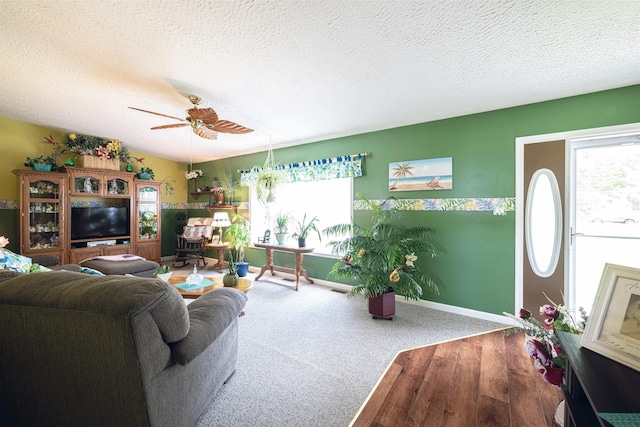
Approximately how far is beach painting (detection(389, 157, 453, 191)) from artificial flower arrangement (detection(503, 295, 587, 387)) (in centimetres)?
199

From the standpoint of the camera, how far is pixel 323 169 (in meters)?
4.13

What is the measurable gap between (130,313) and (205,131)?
2.42 meters

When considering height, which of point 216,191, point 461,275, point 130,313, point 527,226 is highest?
point 216,191

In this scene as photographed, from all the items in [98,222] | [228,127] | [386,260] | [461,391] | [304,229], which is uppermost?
[228,127]

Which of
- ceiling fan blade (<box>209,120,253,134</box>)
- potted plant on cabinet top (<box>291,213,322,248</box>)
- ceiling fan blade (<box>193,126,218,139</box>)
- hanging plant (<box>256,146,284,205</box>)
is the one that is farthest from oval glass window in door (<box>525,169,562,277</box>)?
ceiling fan blade (<box>193,126,218,139</box>)

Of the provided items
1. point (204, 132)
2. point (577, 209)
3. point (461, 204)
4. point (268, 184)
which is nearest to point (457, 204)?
point (461, 204)

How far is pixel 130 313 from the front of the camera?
3.26 feet

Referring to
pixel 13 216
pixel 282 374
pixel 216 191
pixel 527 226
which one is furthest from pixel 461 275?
pixel 13 216

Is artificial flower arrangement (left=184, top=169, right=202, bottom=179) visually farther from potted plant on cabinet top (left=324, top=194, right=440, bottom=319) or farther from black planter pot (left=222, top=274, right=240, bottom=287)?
potted plant on cabinet top (left=324, top=194, right=440, bottom=319)

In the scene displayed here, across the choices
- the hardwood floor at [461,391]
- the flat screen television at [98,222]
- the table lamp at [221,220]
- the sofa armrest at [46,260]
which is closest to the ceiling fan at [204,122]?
the sofa armrest at [46,260]

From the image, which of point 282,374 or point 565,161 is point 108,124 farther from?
point 565,161

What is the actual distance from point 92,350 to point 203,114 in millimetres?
2047

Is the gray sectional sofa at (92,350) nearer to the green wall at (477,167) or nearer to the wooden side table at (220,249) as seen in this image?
the green wall at (477,167)

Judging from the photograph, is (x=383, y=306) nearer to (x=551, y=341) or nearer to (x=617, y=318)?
(x=551, y=341)
